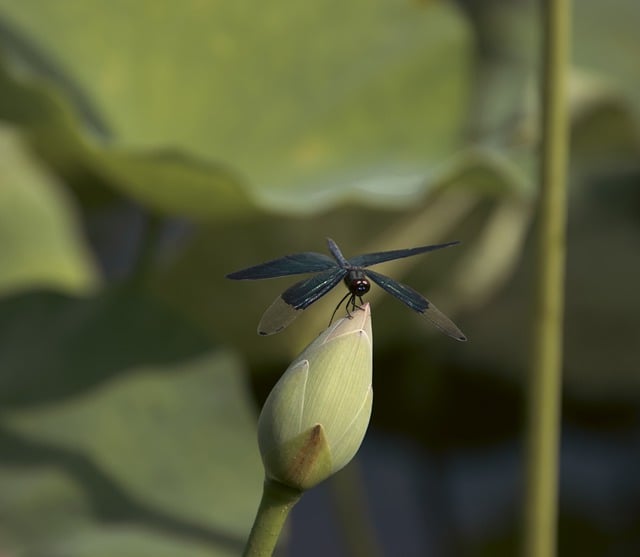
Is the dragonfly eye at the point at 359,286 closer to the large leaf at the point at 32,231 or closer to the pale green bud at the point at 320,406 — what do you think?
the pale green bud at the point at 320,406

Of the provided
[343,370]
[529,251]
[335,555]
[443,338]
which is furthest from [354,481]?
[343,370]

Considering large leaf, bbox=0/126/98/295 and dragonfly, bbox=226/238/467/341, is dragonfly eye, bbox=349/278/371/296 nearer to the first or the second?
dragonfly, bbox=226/238/467/341

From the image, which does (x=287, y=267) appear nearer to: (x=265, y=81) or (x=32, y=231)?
(x=265, y=81)

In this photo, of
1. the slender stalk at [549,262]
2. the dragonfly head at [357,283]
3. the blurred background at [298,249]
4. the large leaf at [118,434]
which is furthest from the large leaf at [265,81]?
the dragonfly head at [357,283]

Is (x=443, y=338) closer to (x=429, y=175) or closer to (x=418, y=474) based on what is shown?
(x=418, y=474)

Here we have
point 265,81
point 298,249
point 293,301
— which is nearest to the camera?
point 293,301

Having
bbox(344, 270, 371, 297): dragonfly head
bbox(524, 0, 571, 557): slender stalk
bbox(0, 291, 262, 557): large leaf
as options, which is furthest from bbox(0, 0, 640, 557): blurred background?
bbox(344, 270, 371, 297): dragonfly head

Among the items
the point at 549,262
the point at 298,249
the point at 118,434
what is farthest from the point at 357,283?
the point at 298,249
